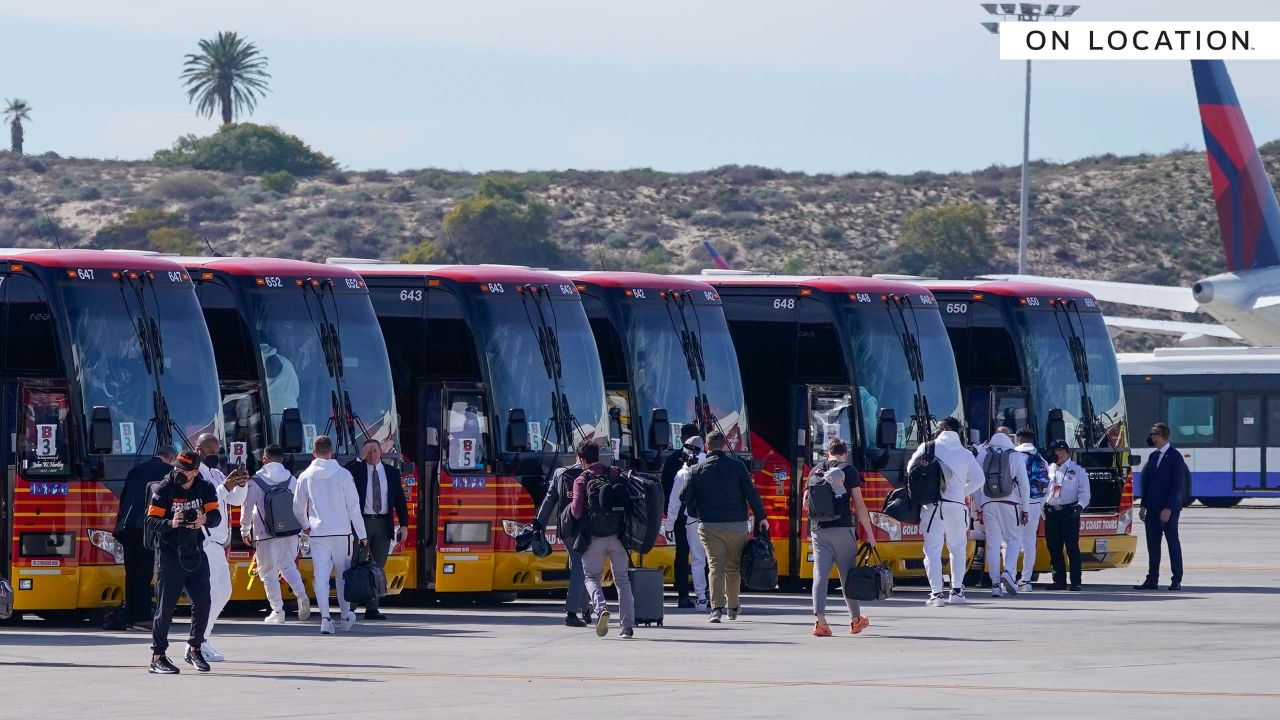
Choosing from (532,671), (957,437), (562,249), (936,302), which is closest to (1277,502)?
(936,302)

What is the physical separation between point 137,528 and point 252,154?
108m

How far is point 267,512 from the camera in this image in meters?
19.7

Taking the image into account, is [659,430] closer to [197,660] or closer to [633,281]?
[633,281]

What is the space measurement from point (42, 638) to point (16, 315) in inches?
101

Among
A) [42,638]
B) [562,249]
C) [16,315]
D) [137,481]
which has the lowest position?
[42,638]

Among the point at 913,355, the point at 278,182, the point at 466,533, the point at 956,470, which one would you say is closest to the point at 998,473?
the point at 956,470

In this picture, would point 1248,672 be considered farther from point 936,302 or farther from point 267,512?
point 936,302

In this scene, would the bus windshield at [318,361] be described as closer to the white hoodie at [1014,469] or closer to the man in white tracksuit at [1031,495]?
the white hoodie at [1014,469]

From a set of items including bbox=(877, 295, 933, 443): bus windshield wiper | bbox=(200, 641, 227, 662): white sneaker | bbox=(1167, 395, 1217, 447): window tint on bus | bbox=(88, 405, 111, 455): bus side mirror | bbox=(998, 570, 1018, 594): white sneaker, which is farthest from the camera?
bbox=(1167, 395, 1217, 447): window tint on bus

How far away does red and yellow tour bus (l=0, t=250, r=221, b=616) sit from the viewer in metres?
19.0

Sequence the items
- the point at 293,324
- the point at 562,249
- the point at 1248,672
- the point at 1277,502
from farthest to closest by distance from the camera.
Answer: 1. the point at 562,249
2. the point at 1277,502
3. the point at 293,324
4. the point at 1248,672

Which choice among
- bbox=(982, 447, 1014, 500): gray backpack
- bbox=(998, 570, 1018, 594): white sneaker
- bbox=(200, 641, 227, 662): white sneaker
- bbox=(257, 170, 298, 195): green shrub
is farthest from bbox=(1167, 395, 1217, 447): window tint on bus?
bbox=(257, 170, 298, 195): green shrub

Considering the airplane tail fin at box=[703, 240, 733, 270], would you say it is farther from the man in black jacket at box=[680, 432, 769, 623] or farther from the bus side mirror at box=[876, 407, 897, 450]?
the man in black jacket at box=[680, 432, 769, 623]

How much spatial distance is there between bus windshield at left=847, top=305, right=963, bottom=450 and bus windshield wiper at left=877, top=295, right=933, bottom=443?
0.01 m
